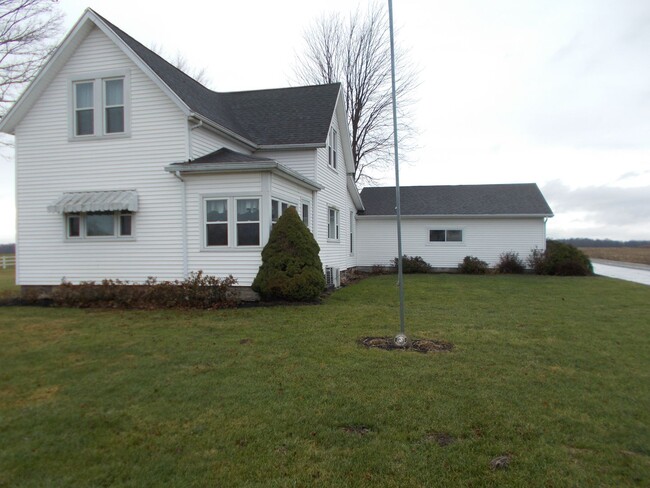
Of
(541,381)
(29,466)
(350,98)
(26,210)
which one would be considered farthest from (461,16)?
(350,98)

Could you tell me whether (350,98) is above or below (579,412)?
above

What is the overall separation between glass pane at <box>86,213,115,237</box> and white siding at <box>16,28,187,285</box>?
35 cm

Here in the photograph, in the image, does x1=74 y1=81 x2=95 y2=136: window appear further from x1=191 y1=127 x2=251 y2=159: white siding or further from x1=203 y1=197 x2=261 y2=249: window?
x1=203 y1=197 x2=261 y2=249: window

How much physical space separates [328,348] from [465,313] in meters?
4.50

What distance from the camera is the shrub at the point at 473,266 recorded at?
2305 centimetres

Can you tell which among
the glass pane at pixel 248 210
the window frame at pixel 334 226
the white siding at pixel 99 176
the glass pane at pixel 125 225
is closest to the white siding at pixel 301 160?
the window frame at pixel 334 226

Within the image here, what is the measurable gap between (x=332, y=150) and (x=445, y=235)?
32.3 ft

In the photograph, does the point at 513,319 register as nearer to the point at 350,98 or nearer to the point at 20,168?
the point at 20,168

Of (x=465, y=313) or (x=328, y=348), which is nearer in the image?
(x=328, y=348)

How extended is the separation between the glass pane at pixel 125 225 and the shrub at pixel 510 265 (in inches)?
703

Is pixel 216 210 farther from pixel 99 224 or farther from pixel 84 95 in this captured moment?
pixel 84 95

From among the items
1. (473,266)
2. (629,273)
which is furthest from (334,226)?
(629,273)

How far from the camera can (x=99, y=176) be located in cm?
1270

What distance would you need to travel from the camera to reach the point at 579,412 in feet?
14.8
